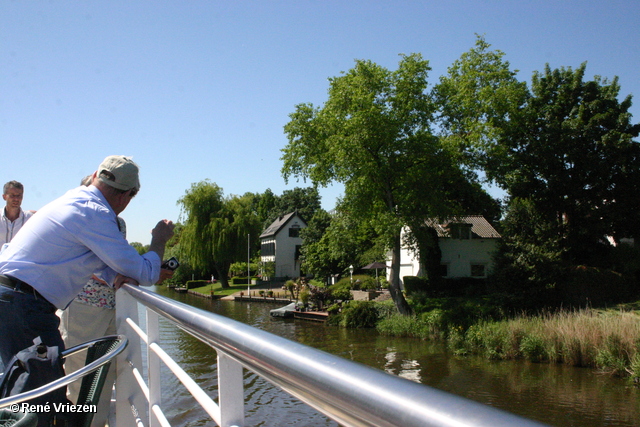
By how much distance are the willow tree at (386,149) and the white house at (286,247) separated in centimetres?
3505

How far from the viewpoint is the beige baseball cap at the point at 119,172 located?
2574 millimetres

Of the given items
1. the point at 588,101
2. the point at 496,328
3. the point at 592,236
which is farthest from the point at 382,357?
the point at 588,101

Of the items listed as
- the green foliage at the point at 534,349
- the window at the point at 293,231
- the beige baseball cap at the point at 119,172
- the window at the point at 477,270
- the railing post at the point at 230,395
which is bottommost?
the green foliage at the point at 534,349

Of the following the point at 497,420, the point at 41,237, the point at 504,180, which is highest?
the point at 504,180

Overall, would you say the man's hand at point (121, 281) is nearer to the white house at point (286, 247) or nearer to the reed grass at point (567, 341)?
the reed grass at point (567, 341)

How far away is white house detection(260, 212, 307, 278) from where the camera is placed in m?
A: 58.9

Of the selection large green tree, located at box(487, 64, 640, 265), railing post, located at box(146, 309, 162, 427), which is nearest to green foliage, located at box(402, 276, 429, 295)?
large green tree, located at box(487, 64, 640, 265)

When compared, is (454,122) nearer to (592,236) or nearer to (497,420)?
(592,236)

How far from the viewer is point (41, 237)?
7.39 ft

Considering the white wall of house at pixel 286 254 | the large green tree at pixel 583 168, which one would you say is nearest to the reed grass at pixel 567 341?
the large green tree at pixel 583 168

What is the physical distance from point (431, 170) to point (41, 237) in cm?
2162

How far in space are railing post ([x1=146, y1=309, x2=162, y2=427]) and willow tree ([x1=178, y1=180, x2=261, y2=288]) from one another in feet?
134

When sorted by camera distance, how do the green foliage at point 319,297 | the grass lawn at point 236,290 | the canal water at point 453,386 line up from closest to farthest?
the canal water at point 453,386 → the green foliage at point 319,297 → the grass lawn at point 236,290

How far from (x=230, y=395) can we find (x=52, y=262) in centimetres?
146
